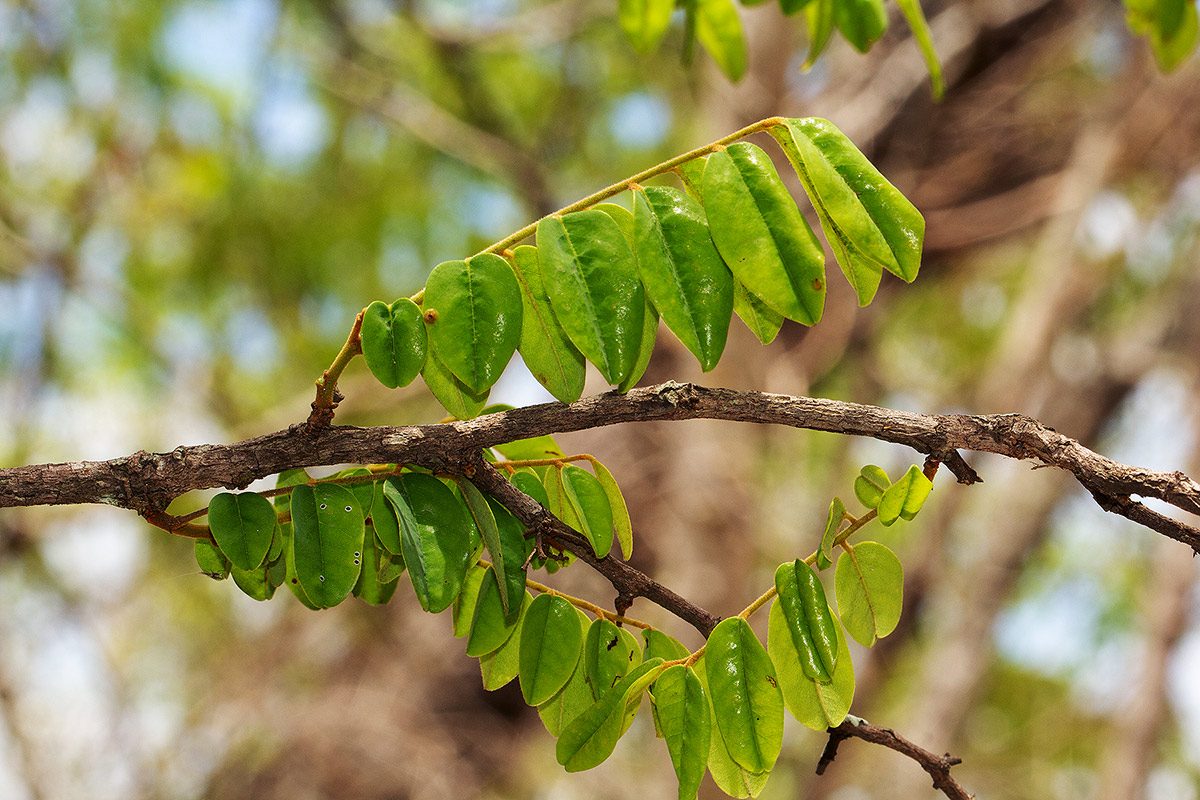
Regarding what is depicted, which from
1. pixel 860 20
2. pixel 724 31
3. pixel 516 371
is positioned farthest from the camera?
pixel 516 371

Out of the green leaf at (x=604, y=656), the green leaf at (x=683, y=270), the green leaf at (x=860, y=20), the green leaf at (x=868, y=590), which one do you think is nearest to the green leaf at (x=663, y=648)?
the green leaf at (x=604, y=656)

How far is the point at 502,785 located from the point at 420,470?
266 centimetres

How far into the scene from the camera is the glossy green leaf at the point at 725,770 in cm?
60

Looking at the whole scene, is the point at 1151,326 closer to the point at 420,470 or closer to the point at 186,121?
the point at 420,470

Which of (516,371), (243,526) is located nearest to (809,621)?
(243,526)

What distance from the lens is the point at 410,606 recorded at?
3.07 metres

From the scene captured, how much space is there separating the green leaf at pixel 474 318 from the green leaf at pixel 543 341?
0.03 metres

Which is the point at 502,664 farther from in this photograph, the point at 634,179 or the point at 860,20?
the point at 860,20

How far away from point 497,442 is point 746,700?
239mm

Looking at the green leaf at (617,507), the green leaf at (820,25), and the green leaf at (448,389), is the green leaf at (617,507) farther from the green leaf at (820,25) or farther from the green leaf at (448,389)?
the green leaf at (820,25)

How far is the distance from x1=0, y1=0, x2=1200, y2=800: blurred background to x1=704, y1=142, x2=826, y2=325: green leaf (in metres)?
1.88

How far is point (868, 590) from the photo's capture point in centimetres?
63

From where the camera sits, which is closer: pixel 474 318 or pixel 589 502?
pixel 474 318

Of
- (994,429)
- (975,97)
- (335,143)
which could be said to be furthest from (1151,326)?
(335,143)
